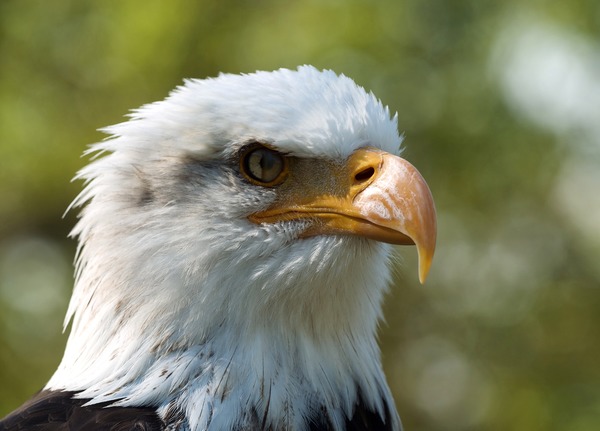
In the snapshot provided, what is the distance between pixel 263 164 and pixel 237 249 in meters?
0.31

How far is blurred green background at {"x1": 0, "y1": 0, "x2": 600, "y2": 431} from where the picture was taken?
356 inches

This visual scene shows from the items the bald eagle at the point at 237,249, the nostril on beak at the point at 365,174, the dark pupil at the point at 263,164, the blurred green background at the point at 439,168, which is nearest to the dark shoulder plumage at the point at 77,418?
the bald eagle at the point at 237,249

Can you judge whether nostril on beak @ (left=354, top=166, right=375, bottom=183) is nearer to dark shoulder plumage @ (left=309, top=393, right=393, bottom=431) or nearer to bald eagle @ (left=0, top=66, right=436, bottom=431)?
bald eagle @ (left=0, top=66, right=436, bottom=431)

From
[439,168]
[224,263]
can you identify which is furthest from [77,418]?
[439,168]

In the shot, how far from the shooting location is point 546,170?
936cm

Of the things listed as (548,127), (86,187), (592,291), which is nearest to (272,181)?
(86,187)

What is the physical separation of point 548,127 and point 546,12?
48.1 inches

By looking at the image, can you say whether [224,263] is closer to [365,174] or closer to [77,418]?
[365,174]

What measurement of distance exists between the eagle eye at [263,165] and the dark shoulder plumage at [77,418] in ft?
2.82

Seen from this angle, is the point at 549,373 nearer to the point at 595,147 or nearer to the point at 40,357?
the point at 595,147

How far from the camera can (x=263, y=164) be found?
3143 millimetres

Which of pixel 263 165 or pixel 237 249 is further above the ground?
pixel 263 165

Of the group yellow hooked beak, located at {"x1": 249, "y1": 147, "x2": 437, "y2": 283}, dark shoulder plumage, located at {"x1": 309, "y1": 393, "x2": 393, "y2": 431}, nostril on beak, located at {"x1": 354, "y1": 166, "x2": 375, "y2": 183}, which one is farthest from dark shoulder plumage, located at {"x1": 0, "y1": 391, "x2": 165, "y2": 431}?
nostril on beak, located at {"x1": 354, "y1": 166, "x2": 375, "y2": 183}

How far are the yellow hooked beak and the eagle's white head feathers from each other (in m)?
0.01
